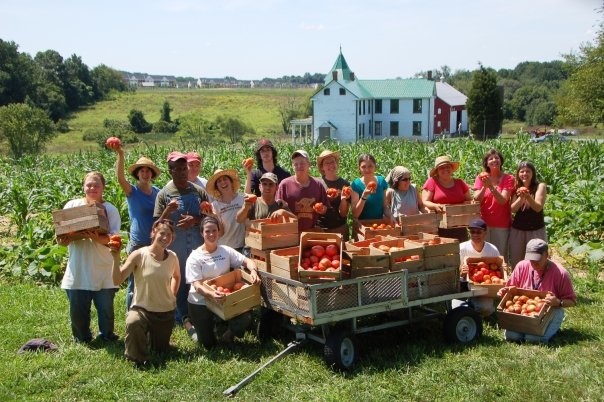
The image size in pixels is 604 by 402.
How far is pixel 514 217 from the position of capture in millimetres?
8453

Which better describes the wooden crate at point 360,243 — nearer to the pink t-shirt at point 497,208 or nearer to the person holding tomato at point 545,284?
the person holding tomato at point 545,284

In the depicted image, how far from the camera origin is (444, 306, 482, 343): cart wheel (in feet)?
22.7

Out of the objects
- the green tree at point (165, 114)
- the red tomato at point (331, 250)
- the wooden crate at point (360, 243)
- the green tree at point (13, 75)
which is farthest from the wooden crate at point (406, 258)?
the green tree at point (13, 75)

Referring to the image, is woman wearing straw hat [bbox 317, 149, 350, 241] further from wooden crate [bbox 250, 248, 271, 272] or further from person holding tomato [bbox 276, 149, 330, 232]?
wooden crate [bbox 250, 248, 271, 272]

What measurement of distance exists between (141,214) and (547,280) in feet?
16.3

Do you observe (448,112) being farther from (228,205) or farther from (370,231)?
(228,205)

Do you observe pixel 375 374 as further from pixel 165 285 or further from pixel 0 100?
pixel 0 100

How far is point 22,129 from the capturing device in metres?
47.7

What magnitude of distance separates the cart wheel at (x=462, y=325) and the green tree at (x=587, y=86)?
48.6 metres

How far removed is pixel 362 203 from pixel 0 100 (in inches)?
2970

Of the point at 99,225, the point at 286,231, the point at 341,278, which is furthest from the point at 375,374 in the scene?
the point at 99,225

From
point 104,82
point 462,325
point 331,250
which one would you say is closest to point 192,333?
point 331,250

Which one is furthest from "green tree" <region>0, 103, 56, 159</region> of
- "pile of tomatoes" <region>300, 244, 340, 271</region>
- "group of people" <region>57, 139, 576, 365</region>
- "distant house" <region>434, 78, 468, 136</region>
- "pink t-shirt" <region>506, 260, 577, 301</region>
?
"pink t-shirt" <region>506, 260, 577, 301</region>

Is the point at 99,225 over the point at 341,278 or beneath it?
over
